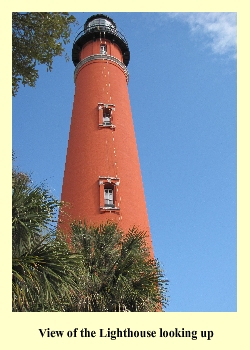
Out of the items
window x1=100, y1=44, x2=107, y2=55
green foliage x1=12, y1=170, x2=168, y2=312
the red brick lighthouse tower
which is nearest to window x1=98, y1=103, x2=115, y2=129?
the red brick lighthouse tower

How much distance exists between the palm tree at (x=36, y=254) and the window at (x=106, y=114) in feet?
42.0

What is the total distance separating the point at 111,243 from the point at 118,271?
1239 millimetres

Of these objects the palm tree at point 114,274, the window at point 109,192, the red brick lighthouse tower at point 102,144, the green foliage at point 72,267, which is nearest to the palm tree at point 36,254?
the green foliage at point 72,267

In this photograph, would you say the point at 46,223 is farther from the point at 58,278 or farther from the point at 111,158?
the point at 111,158

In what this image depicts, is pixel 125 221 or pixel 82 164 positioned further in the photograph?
pixel 82 164

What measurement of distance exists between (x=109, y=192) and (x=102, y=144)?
8.38 ft

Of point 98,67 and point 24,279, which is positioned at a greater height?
point 98,67

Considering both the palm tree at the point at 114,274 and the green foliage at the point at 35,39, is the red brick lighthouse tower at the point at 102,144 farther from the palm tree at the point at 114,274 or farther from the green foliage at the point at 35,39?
the green foliage at the point at 35,39

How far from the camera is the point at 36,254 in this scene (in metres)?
9.62

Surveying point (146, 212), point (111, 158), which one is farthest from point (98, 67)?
point (146, 212)

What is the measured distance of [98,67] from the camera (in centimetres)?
2494

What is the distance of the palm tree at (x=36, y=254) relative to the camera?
917 cm

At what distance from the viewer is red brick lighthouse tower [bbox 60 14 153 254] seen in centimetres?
2005
